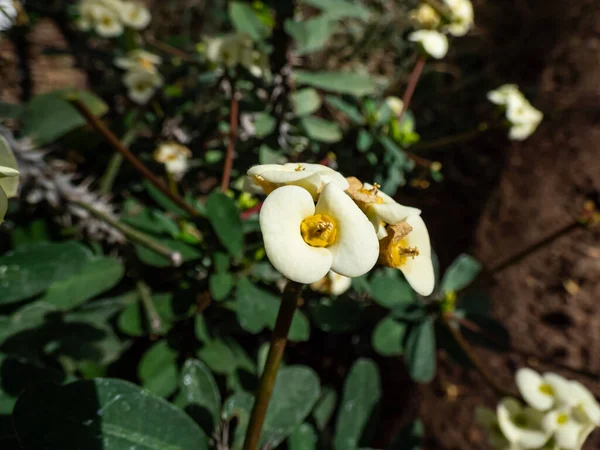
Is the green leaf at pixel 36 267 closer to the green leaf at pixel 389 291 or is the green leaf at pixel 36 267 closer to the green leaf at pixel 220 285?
the green leaf at pixel 220 285

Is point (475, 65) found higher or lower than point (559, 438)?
higher

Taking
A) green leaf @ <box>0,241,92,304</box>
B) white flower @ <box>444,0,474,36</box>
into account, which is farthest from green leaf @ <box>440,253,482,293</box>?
green leaf @ <box>0,241,92,304</box>

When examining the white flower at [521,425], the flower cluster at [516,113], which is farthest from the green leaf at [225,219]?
the flower cluster at [516,113]

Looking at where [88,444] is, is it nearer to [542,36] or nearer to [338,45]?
[338,45]

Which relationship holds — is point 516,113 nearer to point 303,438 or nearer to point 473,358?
point 473,358

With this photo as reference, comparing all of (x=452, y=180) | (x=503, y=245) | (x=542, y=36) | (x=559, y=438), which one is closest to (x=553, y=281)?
(x=503, y=245)

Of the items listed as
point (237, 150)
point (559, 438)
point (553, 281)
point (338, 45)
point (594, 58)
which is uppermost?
point (594, 58)
